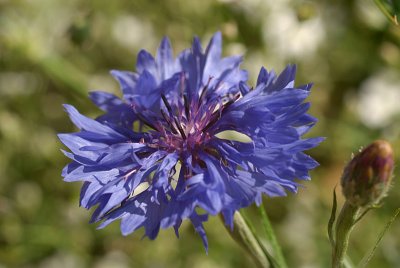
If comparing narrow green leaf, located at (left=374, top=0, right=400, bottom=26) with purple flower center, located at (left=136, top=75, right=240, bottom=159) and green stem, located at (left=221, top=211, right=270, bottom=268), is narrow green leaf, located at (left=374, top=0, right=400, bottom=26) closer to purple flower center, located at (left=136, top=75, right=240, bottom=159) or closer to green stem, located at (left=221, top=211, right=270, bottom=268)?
purple flower center, located at (left=136, top=75, right=240, bottom=159)

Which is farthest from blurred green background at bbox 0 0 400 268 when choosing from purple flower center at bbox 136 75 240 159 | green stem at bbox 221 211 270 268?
green stem at bbox 221 211 270 268

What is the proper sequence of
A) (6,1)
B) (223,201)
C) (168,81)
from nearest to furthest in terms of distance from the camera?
(223,201) < (168,81) < (6,1)

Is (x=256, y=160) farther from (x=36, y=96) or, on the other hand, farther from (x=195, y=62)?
(x=36, y=96)

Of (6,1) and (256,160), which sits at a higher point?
(256,160)

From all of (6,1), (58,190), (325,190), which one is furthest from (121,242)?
(6,1)

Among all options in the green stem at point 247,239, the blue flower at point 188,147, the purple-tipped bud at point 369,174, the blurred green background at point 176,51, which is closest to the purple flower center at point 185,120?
the blue flower at point 188,147

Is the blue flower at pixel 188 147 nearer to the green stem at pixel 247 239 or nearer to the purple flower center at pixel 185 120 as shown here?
the purple flower center at pixel 185 120

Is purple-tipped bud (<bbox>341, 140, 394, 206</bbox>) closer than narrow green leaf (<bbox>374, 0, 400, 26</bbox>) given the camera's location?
Yes
